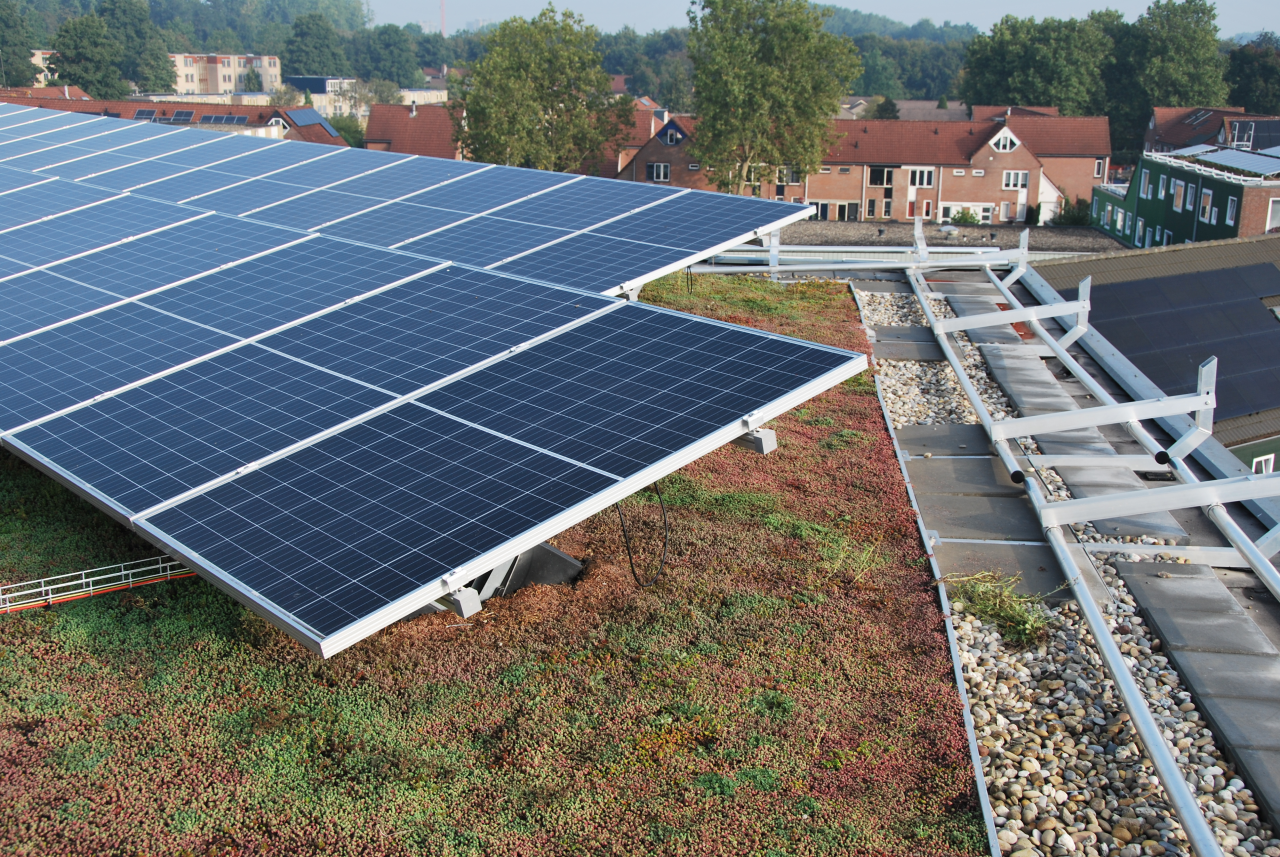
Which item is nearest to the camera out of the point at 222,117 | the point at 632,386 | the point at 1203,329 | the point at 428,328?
the point at 632,386

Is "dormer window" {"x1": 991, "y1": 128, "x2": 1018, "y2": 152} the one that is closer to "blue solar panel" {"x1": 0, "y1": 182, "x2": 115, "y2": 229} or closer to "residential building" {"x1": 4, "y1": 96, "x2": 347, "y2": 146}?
"residential building" {"x1": 4, "y1": 96, "x2": 347, "y2": 146}

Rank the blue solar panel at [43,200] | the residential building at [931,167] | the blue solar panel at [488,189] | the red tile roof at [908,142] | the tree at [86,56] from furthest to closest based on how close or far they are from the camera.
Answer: the tree at [86,56], the red tile roof at [908,142], the residential building at [931,167], the blue solar panel at [43,200], the blue solar panel at [488,189]

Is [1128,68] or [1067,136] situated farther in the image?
[1128,68]

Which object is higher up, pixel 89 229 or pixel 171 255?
pixel 89 229

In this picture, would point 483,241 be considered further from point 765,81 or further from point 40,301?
point 765,81

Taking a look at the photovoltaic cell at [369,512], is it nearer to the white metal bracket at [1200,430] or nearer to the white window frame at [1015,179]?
the white metal bracket at [1200,430]

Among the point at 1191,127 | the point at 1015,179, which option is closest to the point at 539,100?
the point at 1015,179

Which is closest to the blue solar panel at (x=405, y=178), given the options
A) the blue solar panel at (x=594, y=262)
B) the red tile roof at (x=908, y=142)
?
the blue solar panel at (x=594, y=262)

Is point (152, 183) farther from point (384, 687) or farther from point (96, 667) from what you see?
point (384, 687)
